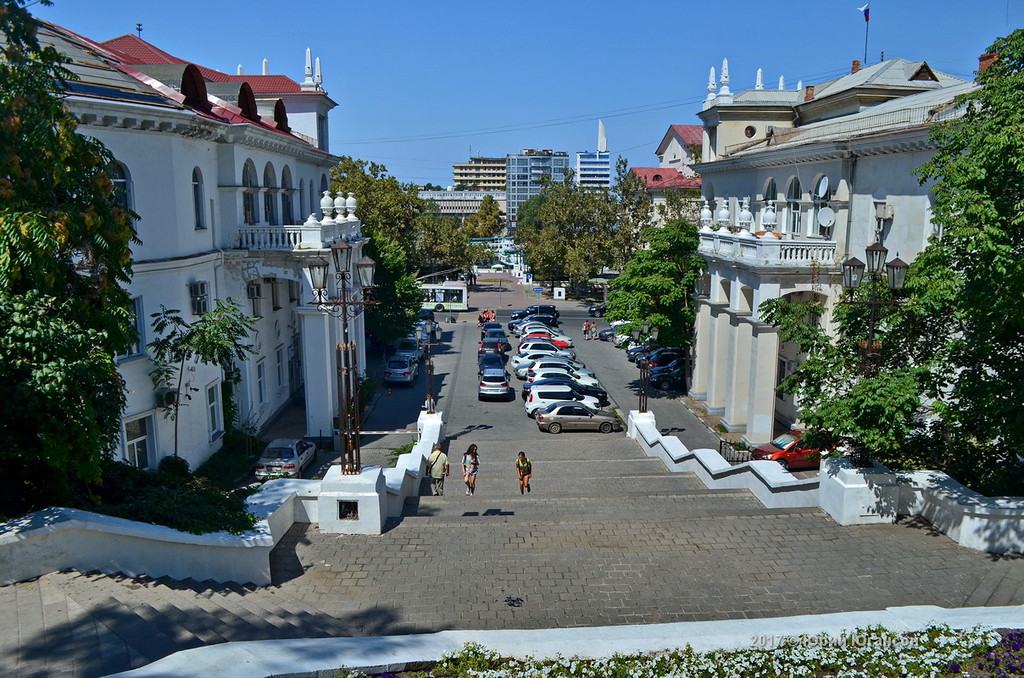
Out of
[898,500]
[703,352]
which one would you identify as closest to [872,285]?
[898,500]

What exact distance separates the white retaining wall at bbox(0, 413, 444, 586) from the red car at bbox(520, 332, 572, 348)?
3351 centimetres

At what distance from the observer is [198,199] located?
2341cm

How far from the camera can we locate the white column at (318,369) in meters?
26.1

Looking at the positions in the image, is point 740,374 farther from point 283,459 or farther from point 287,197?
point 287,197

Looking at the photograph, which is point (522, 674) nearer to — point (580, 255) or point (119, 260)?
point (119, 260)

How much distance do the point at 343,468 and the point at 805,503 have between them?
8.34m

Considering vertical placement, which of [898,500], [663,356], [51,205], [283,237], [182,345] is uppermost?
[51,205]

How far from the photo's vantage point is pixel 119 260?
11.7 meters

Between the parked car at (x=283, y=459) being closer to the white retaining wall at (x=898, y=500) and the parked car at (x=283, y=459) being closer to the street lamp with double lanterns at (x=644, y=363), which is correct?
the street lamp with double lanterns at (x=644, y=363)

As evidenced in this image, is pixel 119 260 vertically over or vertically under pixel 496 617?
over

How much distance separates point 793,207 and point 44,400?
26.8 meters

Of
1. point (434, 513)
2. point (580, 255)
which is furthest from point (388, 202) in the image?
point (434, 513)

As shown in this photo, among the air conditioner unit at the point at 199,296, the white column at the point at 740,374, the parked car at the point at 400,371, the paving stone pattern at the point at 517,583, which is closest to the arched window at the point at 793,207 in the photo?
the white column at the point at 740,374

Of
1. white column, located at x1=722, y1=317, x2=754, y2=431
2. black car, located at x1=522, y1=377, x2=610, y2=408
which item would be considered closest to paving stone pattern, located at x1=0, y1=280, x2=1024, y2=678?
white column, located at x1=722, y1=317, x2=754, y2=431
